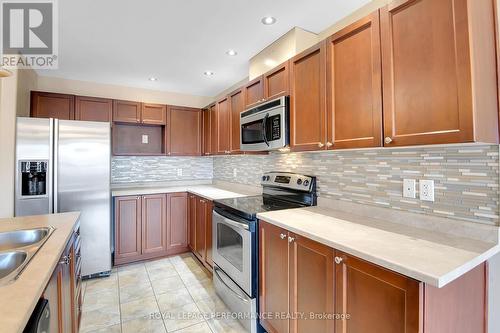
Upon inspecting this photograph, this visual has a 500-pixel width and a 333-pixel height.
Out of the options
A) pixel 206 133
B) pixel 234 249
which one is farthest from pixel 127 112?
pixel 234 249

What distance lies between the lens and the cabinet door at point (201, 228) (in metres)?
2.86

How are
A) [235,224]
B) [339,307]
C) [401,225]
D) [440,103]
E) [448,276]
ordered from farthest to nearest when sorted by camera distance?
1. [235,224]
2. [401,225]
3. [339,307]
4. [440,103]
5. [448,276]

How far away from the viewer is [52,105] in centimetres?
298

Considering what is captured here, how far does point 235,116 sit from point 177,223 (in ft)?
5.63

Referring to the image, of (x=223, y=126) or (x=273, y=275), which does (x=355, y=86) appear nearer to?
(x=273, y=275)

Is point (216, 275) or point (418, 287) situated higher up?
point (418, 287)

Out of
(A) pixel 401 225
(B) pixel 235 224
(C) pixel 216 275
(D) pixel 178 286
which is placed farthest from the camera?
(D) pixel 178 286

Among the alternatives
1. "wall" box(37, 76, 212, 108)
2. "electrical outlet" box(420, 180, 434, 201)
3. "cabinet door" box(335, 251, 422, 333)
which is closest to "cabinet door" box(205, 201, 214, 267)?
"cabinet door" box(335, 251, 422, 333)

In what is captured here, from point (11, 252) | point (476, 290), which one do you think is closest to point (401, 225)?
point (476, 290)

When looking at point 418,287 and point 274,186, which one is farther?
point 274,186

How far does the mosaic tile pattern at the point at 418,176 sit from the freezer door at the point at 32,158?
2.56 meters

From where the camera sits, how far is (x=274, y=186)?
2559mm

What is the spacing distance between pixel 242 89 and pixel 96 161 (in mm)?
1826

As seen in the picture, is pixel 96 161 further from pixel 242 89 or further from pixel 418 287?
pixel 418 287
